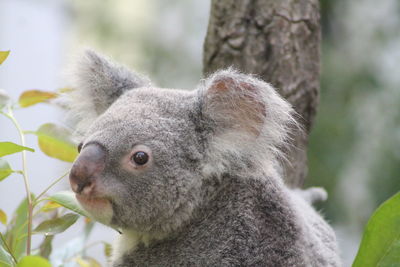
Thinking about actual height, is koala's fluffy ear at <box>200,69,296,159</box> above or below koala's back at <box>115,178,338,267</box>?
above

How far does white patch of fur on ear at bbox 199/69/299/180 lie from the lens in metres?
1.64

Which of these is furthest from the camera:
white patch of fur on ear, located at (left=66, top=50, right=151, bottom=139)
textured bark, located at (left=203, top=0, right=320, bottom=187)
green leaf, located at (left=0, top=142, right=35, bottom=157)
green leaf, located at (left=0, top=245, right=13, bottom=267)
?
textured bark, located at (left=203, top=0, right=320, bottom=187)

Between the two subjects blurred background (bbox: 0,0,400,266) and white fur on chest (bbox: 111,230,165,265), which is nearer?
white fur on chest (bbox: 111,230,165,265)

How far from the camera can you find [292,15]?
2312 millimetres

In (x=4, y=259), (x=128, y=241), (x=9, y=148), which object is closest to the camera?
(x=4, y=259)

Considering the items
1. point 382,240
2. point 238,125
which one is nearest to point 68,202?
point 238,125

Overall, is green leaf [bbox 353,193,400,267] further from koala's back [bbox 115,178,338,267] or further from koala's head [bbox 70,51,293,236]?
koala's head [bbox 70,51,293,236]

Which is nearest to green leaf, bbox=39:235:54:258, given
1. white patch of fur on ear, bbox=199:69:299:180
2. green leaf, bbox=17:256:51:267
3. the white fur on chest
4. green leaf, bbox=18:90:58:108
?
the white fur on chest

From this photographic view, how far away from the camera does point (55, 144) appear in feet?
6.13

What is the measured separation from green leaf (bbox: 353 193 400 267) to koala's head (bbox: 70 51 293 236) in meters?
0.39

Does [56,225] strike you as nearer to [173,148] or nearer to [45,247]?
[45,247]

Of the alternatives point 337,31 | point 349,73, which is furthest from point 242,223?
point 337,31

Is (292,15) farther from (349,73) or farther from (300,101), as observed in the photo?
(349,73)

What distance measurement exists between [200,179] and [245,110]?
0.26 meters
